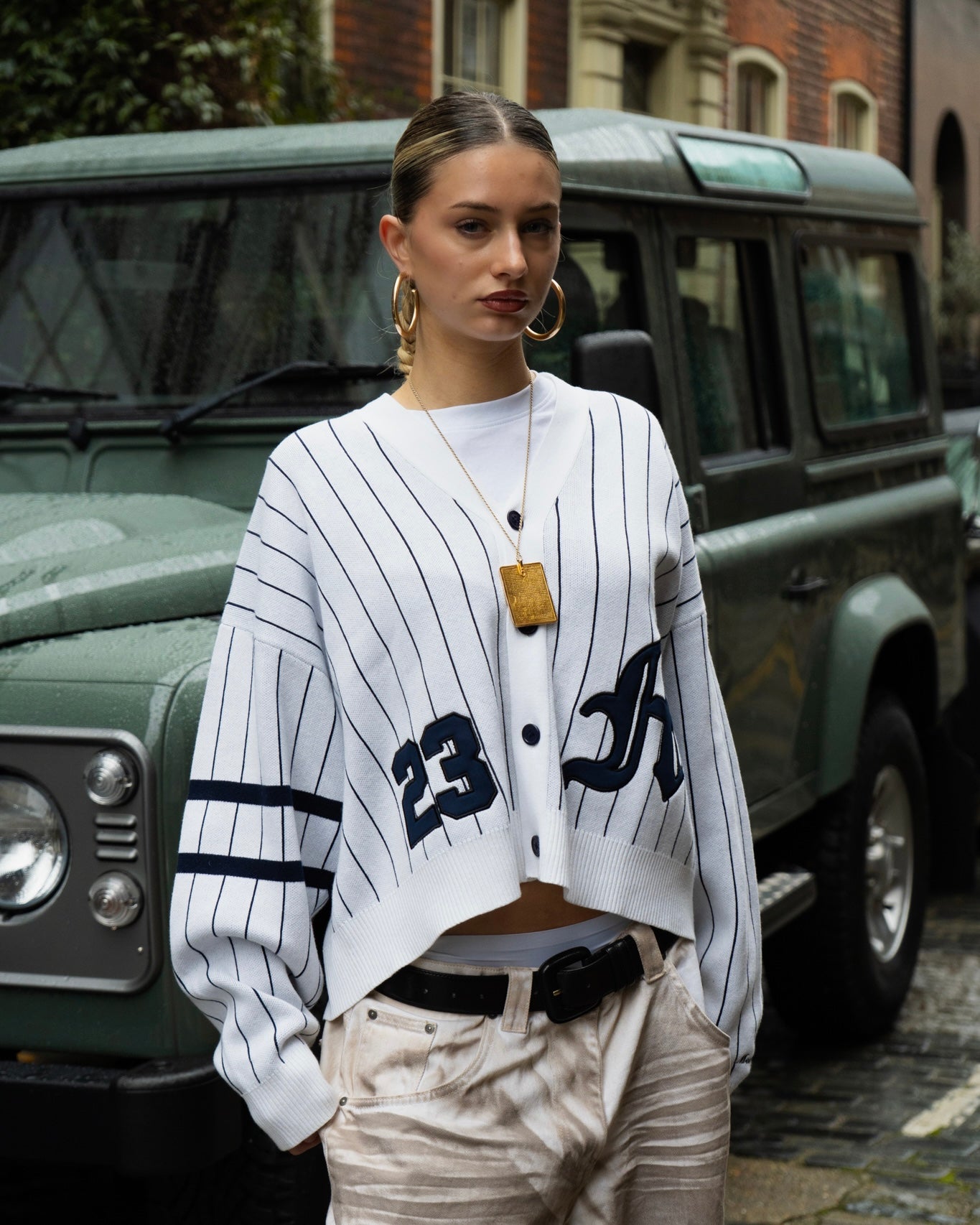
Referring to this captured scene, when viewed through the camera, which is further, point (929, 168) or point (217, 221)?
point (929, 168)

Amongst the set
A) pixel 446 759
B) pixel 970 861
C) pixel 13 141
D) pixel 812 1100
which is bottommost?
pixel 812 1100

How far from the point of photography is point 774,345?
14.0 ft

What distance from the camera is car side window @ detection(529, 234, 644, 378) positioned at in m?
3.48

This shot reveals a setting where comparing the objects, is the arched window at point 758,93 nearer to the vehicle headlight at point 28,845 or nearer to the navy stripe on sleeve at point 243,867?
the vehicle headlight at point 28,845

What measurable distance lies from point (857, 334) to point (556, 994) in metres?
3.36

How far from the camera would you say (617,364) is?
297 cm

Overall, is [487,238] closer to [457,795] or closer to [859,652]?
[457,795]

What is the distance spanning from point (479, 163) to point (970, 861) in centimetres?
415

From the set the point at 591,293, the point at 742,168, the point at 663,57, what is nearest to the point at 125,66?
the point at 742,168

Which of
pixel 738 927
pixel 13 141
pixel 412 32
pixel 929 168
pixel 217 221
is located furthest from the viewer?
pixel 929 168

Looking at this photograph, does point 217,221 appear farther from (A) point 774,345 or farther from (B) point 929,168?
(B) point 929,168

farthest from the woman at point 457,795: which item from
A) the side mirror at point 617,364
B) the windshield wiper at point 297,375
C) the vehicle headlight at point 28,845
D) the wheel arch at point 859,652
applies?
the wheel arch at point 859,652

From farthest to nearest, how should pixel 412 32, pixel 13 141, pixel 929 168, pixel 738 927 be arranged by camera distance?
pixel 929 168 → pixel 412 32 → pixel 13 141 → pixel 738 927

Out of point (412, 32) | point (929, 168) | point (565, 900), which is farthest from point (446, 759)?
point (929, 168)
